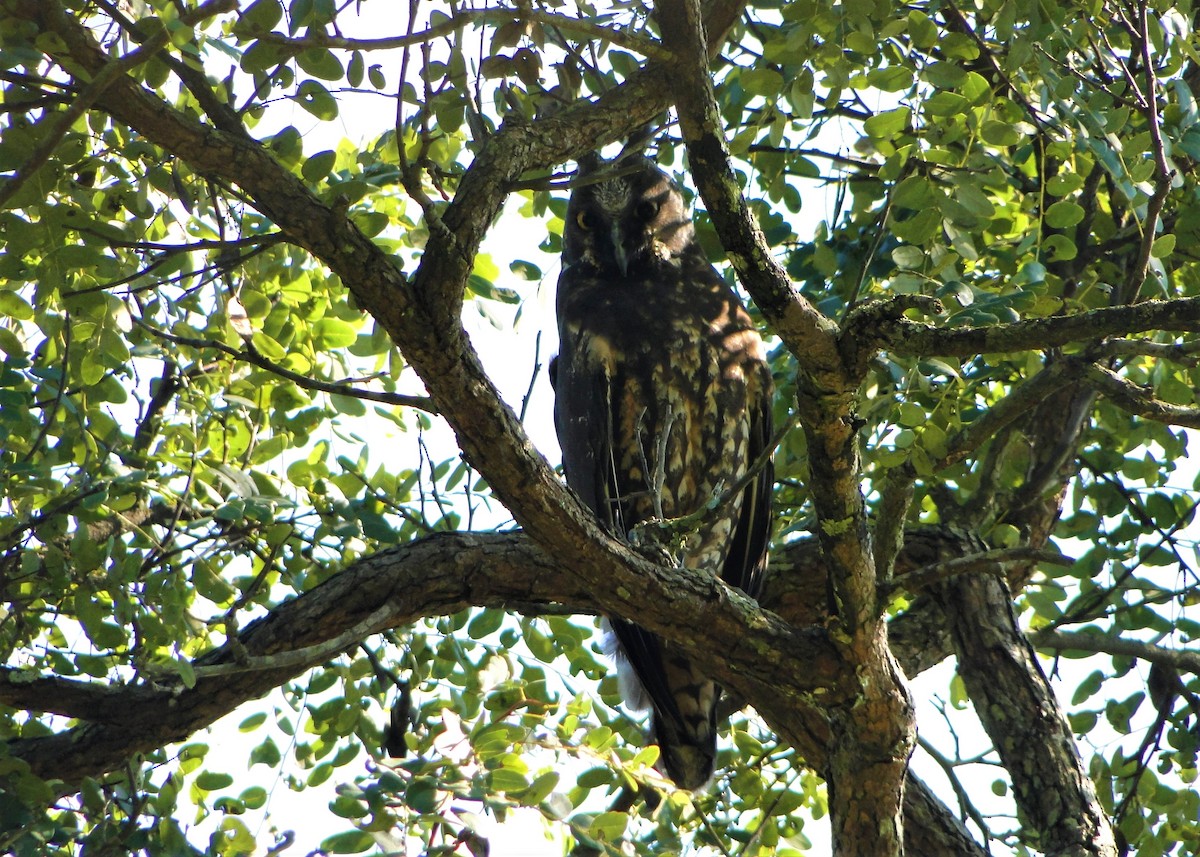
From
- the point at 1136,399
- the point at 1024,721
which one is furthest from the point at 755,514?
the point at 1136,399

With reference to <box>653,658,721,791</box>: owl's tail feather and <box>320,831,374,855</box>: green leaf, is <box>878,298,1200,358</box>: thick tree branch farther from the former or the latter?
<box>653,658,721,791</box>: owl's tail feather

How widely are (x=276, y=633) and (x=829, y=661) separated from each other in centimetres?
135

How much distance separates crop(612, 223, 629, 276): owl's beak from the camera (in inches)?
160

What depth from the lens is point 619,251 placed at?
4102 millimetres

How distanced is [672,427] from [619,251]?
699 millimetres

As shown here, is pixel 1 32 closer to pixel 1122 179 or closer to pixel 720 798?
pixel 1122 179

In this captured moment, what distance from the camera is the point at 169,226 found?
2875mm

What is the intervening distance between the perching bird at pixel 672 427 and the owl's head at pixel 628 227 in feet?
0.28

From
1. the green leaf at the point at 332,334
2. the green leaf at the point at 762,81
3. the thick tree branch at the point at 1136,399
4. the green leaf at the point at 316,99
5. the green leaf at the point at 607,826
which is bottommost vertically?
the green leaf at the point at 607,826

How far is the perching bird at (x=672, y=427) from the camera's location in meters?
3.62

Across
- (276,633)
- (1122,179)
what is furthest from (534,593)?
(1122,179)

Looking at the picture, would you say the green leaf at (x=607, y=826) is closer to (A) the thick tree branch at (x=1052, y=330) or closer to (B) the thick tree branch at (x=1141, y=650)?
(A) the thick tree branch at (x=1052, y=330)

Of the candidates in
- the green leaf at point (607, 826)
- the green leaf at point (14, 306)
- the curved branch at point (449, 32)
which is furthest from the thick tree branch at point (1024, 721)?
the green leaf at point (14, 306)

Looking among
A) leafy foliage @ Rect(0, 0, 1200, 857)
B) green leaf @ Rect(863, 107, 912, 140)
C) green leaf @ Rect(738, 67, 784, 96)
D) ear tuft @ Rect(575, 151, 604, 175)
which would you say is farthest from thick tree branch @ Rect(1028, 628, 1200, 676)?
ear tuft @ Rect(575, 151, 604, 175)
